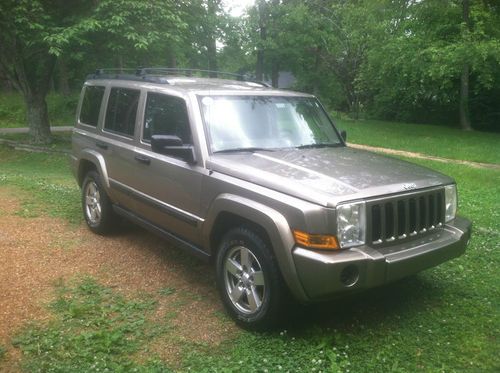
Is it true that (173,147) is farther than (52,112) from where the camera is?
No

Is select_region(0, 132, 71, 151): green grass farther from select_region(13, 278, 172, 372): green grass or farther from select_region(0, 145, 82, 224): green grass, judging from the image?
select_region(13, 278, 172, 372): green grass

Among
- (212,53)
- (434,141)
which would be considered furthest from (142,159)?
(212,53)

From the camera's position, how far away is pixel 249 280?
391cm

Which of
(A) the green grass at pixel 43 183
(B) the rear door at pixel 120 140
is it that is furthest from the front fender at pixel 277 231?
(A) the green grass at pixel 43 183

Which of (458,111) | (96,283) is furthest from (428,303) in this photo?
(458,111)

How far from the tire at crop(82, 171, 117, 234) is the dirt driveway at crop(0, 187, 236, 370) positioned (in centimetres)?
14

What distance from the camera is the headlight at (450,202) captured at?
422 centimetres

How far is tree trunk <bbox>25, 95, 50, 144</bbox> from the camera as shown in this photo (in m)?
15.6

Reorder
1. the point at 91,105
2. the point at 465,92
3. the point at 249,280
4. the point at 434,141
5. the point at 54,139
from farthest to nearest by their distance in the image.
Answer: the point at 465,92 → the point at 434,141 → the point at 54,139 → the point at 91,105 → the point at 249,280

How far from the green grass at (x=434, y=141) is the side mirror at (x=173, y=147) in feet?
36.4

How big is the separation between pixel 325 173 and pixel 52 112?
22.7 metres

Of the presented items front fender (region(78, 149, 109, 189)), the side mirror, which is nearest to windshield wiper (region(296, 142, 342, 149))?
the side mirror

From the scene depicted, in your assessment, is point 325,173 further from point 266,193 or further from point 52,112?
point 52,112

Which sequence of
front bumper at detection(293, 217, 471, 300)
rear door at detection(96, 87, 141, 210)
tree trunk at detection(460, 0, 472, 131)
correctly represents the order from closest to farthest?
front bumper at detection(293, 217, 471, 300) → rear door at detection(96, 87, 141, 210) → tree trunk at detection(460, 0, 472, 131)
